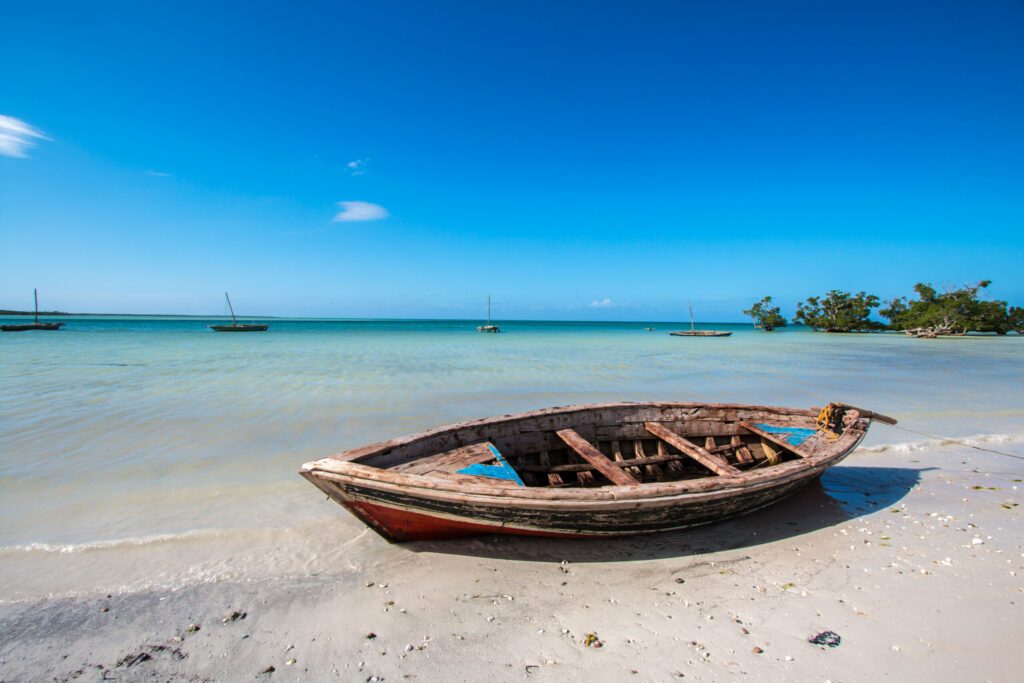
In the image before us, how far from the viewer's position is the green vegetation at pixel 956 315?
4944 centimetres

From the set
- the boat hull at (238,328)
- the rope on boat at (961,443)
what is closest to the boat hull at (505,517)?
the rope on boat at (961,443)

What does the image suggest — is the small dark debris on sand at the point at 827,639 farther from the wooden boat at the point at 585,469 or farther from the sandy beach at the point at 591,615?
the wooden boat at the point at 585,469

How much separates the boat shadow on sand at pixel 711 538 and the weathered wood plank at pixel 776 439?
1.59 feet

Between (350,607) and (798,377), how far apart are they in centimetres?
1835

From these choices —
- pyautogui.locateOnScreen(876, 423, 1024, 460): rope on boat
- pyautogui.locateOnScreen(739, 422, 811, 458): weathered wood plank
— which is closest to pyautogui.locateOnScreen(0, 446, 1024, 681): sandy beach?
pyautogui.locateOnScreen(739, 422, 811, 458): weathered wood plank

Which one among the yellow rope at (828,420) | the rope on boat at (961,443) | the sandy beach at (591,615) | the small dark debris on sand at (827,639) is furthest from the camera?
the rope on boat at (961,443)

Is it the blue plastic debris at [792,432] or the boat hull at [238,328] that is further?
the boat hull at [238,328]

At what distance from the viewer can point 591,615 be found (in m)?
3.15

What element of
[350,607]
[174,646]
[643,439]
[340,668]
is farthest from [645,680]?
[643,439]

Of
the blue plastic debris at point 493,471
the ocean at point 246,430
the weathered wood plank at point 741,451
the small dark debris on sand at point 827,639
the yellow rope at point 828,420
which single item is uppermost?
the yellow rope at point 828,420

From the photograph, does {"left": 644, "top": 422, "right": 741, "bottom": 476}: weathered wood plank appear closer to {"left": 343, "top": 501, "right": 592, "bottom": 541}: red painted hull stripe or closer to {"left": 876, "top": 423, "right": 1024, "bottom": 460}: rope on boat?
{"left": 343, "top": 501, "right": 592, "bottom": 541}: red painted hull stripe

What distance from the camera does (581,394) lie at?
1301 centimetres

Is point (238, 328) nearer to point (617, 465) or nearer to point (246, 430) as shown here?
point (246, 430)

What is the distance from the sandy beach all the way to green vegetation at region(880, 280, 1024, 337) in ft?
200
